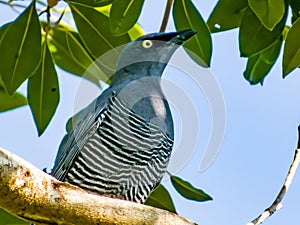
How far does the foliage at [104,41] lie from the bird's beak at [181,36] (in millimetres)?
34

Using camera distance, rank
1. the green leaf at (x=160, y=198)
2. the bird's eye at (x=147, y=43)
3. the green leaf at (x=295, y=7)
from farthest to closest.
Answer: the bird's eye at (x=147, y=43)
the green leaf at (x=160, y=198)
the green leaf at (x=295, y=7)

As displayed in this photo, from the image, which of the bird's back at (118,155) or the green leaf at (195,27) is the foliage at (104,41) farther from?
the bird's back at (118,155)

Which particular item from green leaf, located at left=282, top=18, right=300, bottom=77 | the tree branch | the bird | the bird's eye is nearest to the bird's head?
the bird's eye

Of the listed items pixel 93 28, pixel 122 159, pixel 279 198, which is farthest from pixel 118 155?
pixel 279 198

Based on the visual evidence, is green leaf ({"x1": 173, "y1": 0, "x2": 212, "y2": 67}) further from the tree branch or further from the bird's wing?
the tree branch

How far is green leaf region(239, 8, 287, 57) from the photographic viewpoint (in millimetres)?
3807

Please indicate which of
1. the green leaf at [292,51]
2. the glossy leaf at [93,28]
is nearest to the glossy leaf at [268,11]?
the green leaf at [292,51]

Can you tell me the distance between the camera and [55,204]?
2.61 meters

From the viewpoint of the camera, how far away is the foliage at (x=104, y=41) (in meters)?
3.75

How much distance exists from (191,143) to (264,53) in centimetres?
63

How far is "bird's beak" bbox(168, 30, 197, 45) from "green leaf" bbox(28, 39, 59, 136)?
0.69 m

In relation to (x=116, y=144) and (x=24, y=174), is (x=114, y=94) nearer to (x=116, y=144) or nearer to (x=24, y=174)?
(x=116, y=144)

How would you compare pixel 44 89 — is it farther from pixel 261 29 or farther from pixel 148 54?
pixel 261 29

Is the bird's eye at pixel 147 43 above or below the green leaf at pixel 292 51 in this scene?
below
